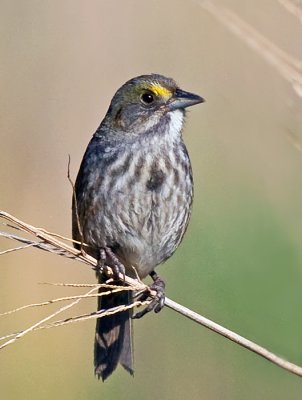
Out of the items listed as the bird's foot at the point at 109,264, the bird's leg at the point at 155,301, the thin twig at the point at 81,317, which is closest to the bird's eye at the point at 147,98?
the bird's foot at the point at 109,264

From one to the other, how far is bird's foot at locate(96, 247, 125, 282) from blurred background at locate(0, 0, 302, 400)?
60 cm

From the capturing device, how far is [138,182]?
147 inches

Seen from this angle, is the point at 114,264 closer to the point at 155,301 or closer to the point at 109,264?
the point at 109,264

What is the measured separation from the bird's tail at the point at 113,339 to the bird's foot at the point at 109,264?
0.19 m

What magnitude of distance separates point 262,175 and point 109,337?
1.12m

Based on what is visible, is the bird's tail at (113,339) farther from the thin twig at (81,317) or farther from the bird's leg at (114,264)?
the thin twig at (81,317)

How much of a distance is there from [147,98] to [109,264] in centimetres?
63

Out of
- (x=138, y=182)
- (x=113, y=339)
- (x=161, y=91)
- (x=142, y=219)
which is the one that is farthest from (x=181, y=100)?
(x=113, y=339)

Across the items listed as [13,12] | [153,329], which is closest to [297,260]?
[153,329]

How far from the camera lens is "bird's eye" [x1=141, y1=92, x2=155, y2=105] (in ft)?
12.6

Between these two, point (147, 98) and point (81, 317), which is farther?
point (147, 98)

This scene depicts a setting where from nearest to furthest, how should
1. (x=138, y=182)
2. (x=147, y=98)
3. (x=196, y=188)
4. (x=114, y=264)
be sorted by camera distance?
(x=114, y=264), (x=138, y=182), (x=147, y=98), (x=196, y=188)

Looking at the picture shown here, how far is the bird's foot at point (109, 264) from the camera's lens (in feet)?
11.2

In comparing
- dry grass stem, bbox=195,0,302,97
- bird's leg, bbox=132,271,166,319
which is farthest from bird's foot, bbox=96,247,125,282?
dry grass stem, bbox=195,0,302,97
